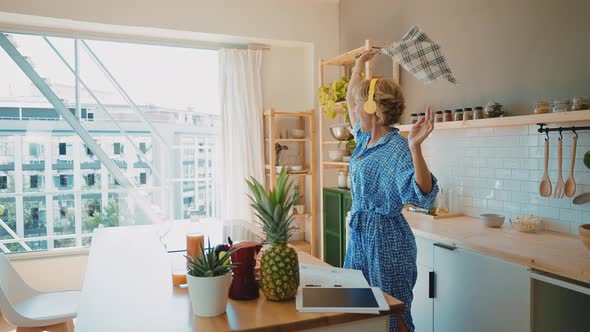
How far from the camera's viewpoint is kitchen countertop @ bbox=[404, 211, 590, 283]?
1.93 m

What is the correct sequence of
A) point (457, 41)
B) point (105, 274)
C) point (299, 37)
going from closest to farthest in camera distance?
1. point (105, 274)
2. point (457, 41)
3. point (299, 37)

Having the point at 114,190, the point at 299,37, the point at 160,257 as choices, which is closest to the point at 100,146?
the point at 114,190

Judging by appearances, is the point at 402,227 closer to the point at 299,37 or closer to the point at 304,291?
the point at 304,291

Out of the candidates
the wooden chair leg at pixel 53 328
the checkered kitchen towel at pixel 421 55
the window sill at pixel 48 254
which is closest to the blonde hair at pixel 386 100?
the checkered kitchen towel at pixel 421 55

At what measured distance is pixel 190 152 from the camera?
16.6ft

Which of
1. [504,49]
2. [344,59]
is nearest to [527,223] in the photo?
[504,49]

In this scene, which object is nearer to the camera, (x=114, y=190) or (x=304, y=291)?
(x=304, y=291)

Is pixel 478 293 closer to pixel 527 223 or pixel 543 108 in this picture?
pixel 527 223

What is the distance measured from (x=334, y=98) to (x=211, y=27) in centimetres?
144

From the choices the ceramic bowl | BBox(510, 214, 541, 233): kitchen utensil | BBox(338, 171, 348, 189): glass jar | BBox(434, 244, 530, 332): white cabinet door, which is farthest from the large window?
the ceramic bowl

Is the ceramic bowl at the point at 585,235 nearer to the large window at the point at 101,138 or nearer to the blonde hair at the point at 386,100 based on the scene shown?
the blonde hair at the point at 386,100

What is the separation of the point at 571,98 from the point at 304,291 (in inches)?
77.9

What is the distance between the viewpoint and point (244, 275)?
1.54m

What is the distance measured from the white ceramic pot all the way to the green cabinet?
2.75 m
